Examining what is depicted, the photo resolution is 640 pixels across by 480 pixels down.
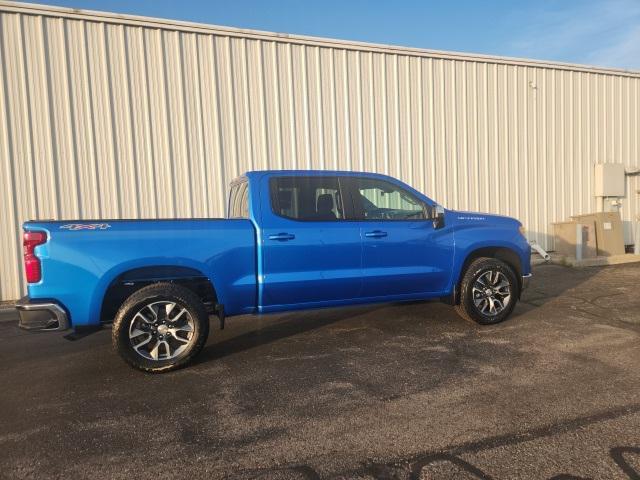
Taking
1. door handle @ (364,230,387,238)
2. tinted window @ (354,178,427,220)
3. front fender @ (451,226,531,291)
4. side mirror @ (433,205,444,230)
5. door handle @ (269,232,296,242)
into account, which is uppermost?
tinted window @ (354,178,427,220)

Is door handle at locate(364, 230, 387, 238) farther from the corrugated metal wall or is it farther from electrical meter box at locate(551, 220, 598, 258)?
electrical meter box at locate(551, 220, 598, 258)

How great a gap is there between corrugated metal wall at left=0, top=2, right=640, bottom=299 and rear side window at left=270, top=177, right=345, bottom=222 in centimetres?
389

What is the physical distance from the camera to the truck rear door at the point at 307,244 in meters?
4.52

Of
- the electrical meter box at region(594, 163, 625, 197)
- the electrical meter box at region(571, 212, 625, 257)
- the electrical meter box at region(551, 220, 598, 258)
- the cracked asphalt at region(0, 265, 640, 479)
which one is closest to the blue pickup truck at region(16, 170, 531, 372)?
the cracked asphalt at region(0, 265, 640, 479)

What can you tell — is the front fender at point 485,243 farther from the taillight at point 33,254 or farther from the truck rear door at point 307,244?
the taillight at point 33,254

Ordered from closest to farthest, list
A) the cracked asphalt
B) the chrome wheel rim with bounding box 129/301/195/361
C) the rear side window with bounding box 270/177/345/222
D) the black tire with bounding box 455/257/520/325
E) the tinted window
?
1. the cracked asphalt
2. the chrome wheel rim with bounding box 129/301/195/361
3. the rear side window with bounding box 270/177/345/222
4. the tinted window
5. the black tire with bounding box 455/257/520/325

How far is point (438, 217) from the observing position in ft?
16.8

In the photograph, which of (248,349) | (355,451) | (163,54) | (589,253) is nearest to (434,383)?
(355,451)

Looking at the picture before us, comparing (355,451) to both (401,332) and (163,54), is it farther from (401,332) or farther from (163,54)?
(163,54)

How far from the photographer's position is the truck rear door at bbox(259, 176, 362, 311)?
14.8 ft

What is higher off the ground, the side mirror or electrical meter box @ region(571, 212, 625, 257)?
the side mirror

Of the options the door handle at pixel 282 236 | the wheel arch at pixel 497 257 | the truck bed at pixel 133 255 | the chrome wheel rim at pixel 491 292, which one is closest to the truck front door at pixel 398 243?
the wheel arch at pixel 497 257

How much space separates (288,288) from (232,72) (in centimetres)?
535

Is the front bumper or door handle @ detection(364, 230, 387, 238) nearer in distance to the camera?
the front bumper
